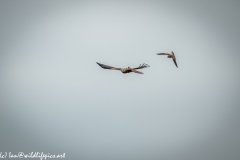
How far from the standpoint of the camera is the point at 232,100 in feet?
33.0

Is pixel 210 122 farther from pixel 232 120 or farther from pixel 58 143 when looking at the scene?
pixel 58 143

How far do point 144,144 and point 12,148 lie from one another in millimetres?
4164

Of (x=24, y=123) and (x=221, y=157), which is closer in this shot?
(x=221, y=157)

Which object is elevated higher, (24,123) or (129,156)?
(24,123)

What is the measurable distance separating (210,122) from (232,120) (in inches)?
32.3

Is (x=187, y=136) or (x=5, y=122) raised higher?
(x=5, y=122)

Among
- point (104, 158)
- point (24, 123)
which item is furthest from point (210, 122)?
point (24, 123)

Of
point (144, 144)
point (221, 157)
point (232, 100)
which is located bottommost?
point (221, 157)

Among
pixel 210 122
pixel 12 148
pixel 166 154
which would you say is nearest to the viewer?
pixel 12 148

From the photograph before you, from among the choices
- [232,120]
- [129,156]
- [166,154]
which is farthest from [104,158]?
[232,120]

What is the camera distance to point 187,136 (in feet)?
31.0

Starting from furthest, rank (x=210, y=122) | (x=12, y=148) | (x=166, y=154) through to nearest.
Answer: (x=210, y=122), (x=166, y=154), (x=12, y=148)

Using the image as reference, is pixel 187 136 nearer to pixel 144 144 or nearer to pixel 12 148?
pixel 144 144

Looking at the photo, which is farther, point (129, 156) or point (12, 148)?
point (129, 156)
